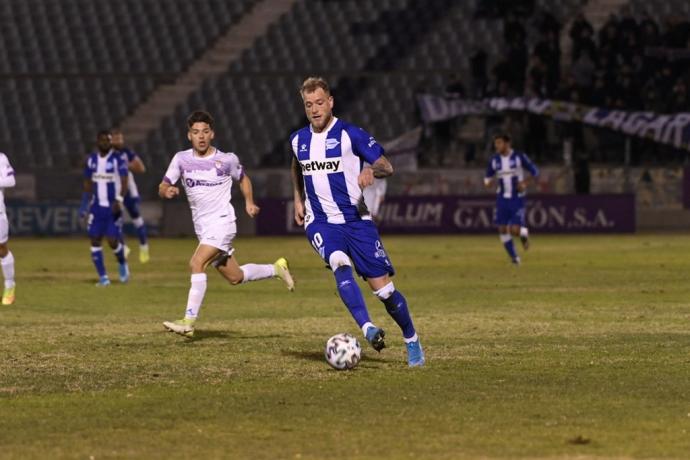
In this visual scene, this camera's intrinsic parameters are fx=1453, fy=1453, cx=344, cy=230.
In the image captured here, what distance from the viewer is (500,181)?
2770 centimetres

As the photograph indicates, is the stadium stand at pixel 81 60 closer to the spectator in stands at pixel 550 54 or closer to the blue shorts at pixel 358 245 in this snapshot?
the spectator in stands at pixel 550 54

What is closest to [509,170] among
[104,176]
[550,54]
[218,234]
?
[104,176]

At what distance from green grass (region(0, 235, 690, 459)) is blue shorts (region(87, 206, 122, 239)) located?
130cm

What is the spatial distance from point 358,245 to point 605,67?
28.9 m

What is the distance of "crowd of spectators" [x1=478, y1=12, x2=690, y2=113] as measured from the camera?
38656 mm

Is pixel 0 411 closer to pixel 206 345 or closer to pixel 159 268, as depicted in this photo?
pixel 206 345

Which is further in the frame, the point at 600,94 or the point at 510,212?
the point at 600,94

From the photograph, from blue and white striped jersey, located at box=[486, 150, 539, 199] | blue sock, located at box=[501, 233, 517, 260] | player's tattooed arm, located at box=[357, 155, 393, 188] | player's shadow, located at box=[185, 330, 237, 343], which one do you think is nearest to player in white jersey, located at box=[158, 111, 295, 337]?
player's shadow, located at box=[185, 330, 237, 343]

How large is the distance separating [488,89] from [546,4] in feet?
17.8

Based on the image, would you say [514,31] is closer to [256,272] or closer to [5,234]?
[5,234]

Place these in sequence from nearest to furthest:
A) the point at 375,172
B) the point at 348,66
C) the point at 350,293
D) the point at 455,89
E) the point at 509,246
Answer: the point at 375,172 → the point at 350,293 → the point at 509,246 → the point at 455,89 → the point at 348,66

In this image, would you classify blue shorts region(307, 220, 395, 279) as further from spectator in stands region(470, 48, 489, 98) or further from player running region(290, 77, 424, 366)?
spectator in stands region(470, 48, 489, 98)

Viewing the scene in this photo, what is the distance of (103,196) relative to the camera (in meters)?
22.7

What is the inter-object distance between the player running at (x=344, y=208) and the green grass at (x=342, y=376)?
565 millimetres
